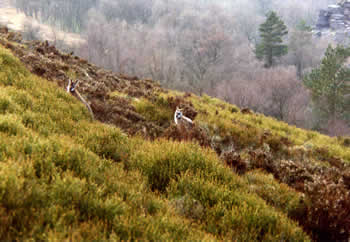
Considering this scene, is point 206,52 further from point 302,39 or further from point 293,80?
point 302,39

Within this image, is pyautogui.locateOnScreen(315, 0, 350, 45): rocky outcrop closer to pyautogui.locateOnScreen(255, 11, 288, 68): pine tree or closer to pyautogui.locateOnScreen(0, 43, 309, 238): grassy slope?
pyautogui.locateOnScreen(255, 11, 288, 68): pine tree

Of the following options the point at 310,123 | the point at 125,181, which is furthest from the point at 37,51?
the point at 310,123

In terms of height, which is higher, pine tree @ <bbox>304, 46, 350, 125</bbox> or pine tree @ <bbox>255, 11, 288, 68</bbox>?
pine tree @ <bbox>255, 11, 288, 68</bbox>

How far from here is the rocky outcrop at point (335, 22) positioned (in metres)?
83.7

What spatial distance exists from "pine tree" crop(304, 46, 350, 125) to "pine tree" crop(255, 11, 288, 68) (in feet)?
66.8

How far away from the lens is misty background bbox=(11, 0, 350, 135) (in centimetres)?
3712

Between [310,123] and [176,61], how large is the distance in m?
26.6

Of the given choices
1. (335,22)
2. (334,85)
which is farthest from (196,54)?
(335,22)

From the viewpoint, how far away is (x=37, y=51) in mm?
11148

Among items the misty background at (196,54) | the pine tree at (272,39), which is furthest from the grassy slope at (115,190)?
the pine tree at (272,39)

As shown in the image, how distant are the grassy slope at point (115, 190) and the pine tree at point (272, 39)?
53045mm

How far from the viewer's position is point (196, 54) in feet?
161

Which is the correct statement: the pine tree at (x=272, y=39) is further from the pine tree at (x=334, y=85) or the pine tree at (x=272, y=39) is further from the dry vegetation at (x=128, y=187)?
the dry vegetation at (x=128, y=187)

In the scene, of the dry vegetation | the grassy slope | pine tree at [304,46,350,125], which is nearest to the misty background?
pine tree at [304,46,350,125]
